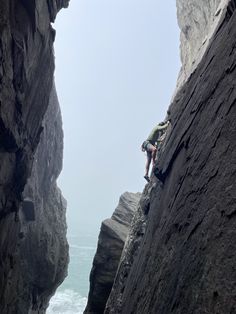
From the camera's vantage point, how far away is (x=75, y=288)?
391ft

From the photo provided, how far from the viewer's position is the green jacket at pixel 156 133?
19828 millimetres

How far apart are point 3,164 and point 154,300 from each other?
1146cm

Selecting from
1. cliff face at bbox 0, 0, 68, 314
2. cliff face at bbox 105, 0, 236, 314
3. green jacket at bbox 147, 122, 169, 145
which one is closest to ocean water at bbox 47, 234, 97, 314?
cliff face at bbox 0, 0, 68, 314

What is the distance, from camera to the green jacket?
19.8m

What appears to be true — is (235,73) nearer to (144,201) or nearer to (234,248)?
(234,248)

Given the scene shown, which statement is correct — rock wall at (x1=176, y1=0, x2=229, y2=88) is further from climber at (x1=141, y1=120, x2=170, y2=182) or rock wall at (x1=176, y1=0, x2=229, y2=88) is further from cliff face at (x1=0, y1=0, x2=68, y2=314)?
cliff face at (x1=0, y1=0, x2=68, y2=314)

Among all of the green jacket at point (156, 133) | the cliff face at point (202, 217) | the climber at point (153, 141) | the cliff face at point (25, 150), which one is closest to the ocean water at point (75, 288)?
the cliff face at point (25, 150)

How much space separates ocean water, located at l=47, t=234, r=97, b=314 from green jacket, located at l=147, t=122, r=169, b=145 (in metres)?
79.6

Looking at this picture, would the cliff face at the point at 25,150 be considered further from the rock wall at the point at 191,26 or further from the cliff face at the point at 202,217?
the rock wall at the point at 191,26

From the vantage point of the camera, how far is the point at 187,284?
5.74m

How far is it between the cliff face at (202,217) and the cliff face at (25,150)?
7.96 meters

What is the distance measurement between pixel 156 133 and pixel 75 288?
11127 cm

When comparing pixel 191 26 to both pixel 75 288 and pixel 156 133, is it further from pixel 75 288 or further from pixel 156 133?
pixel 75 288

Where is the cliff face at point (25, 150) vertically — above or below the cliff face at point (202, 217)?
above
